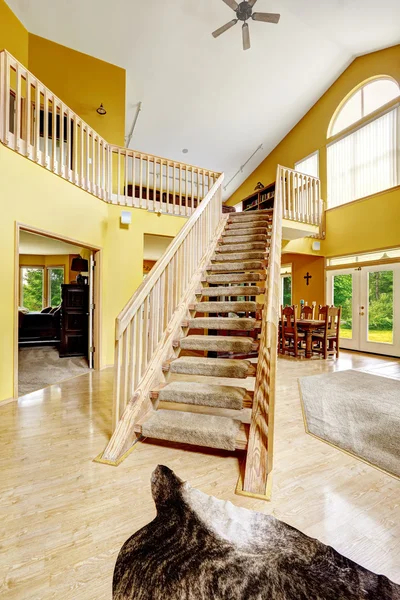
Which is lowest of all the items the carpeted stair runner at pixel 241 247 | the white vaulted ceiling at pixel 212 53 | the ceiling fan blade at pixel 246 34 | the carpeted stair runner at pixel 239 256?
the carpeted stair runner at pixel 239 256

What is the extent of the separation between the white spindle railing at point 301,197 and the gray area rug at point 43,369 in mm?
5164

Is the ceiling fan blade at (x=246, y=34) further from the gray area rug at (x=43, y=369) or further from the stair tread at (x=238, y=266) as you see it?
the gray area rug at (x=43, y=369)

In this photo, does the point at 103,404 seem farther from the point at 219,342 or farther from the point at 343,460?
the point at 343,460

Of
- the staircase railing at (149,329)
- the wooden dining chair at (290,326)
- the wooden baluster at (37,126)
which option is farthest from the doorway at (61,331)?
the wooden dining chair at (290,326)

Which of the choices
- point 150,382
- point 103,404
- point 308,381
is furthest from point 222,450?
point 308,381

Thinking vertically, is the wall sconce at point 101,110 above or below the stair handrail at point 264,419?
above

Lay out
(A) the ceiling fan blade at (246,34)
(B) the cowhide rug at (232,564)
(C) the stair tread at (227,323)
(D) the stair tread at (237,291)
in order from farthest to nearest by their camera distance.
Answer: (A) the ceiling fan blade at (246,34) → (D) the stair tread at (237,291) → (C) the stair tread at (227,323) → (B) the cowhide rug at (232,564)

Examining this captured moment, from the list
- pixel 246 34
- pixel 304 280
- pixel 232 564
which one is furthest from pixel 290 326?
pixel 246 34

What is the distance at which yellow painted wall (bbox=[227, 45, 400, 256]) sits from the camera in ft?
19.9

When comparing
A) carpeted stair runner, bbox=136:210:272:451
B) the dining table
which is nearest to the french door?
the dining table

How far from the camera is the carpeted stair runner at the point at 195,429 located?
2037 millimetres

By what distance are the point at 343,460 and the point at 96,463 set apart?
5.77 feet

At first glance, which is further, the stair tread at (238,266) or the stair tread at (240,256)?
the stair tread at (240,256)

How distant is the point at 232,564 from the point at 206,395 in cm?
119
